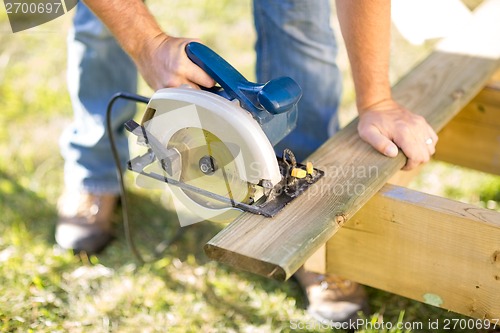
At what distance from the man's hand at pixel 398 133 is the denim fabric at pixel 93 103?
3.18ft

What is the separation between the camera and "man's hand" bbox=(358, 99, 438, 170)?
1721mm

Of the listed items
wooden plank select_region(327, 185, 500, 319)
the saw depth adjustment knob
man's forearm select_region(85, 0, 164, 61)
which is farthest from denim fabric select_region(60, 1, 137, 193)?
wooden plank select_region(327, 185, 500, 319)

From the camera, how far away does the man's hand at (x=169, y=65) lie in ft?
5.08

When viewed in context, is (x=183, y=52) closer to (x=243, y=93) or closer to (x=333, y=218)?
(x=243, y=93)

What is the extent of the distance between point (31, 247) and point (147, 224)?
0.41m

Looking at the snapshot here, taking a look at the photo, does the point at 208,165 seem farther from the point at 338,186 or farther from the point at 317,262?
the point at 317,262

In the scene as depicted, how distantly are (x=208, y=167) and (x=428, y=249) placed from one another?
560mm

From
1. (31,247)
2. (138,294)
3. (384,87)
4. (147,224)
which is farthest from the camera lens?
(147,224)

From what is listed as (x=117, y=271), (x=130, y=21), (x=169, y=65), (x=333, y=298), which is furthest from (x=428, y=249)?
(x=117, y=271)

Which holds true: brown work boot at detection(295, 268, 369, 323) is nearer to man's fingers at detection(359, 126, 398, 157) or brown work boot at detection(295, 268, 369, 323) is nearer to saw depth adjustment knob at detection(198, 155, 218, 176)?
man's fingers at detection(359, 126, 398, 157)

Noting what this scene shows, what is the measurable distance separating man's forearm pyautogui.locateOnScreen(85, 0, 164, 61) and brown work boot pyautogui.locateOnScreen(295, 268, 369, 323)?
875 mm

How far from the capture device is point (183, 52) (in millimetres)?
1560

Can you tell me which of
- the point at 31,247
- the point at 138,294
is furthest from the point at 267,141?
the point at 31,247

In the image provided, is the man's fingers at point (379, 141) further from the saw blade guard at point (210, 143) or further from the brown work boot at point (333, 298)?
the brown work boot at point (333, 298)
